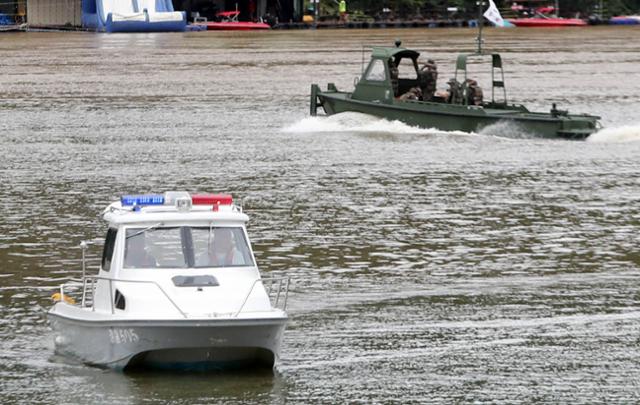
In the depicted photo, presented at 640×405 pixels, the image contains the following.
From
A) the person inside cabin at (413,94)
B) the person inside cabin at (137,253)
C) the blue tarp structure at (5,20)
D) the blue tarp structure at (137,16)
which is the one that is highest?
the person inside cabin at (137,253)

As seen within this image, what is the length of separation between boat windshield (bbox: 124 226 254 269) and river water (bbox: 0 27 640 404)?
1.16 metres

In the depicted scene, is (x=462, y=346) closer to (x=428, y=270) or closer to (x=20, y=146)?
(x=428, y=270)

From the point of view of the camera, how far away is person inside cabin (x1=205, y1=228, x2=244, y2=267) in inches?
631

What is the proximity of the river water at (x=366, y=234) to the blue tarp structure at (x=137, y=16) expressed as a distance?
50917mm

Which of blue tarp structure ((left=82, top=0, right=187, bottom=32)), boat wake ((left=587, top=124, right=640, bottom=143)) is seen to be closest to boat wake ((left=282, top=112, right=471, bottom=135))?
boat wake ((left=587, top=124, right=640, bottom=143))

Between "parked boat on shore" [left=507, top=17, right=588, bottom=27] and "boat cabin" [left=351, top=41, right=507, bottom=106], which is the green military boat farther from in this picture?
"parked boat on shore" [left=507, top=17, right=588, bottom=27]

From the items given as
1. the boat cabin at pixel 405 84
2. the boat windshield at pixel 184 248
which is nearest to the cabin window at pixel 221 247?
Result: the boat windshield at pixel 184 248

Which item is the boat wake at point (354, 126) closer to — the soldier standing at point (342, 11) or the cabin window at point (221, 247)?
the cabin window at point (221, 247)

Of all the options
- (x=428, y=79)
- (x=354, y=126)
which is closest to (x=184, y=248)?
(x=428, y=79)

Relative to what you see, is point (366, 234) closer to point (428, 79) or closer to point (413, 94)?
point (428, 79)

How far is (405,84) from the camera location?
41625 millimetres

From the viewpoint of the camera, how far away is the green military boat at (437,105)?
128 ft

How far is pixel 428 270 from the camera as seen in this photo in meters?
22.5

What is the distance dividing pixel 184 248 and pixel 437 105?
24.5 meters
